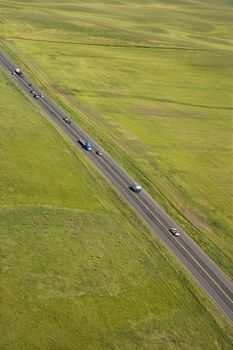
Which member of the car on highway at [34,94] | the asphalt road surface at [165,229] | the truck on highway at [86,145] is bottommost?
the asphalt road surface at [165,229]

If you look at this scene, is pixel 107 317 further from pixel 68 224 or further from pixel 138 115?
pixel 138 115

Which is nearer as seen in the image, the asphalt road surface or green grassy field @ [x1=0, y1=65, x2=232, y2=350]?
green grassy field @ [x1=0, y1=65, x2=232, y2=350]

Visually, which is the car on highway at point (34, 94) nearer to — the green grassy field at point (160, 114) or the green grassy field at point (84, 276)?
the green grassy field at point (160, 114)

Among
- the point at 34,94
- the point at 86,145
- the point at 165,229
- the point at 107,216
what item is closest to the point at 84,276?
the point at 107,216

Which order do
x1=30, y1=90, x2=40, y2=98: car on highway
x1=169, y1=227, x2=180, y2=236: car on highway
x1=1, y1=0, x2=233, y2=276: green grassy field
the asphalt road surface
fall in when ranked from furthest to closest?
1. x1=30, y1=90, x2=40, y2=98: car on highway
2. x1=1, y1=0, x2=233, y2=276: green grassy field
3. x1=169, y1=227, x2=180, y2=236: car on highway
4. the asphalt road surface

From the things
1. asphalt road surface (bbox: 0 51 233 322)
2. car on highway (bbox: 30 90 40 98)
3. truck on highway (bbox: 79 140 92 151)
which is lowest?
asphalt road surface (bbox: 0 51 233 322)

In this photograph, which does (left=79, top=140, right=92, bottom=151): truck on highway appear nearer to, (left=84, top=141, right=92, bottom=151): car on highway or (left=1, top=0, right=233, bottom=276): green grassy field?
(left=84, top=141, right=92, bottom=151): car on highway

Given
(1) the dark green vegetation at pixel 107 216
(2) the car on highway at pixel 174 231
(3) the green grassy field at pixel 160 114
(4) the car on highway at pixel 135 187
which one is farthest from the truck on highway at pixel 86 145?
(2) the car on highway at pixel 174 231

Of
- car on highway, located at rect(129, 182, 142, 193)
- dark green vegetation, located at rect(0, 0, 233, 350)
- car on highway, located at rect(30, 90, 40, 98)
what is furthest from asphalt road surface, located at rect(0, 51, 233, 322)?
car on highway, located at rect(30, 90, 40, 98)
